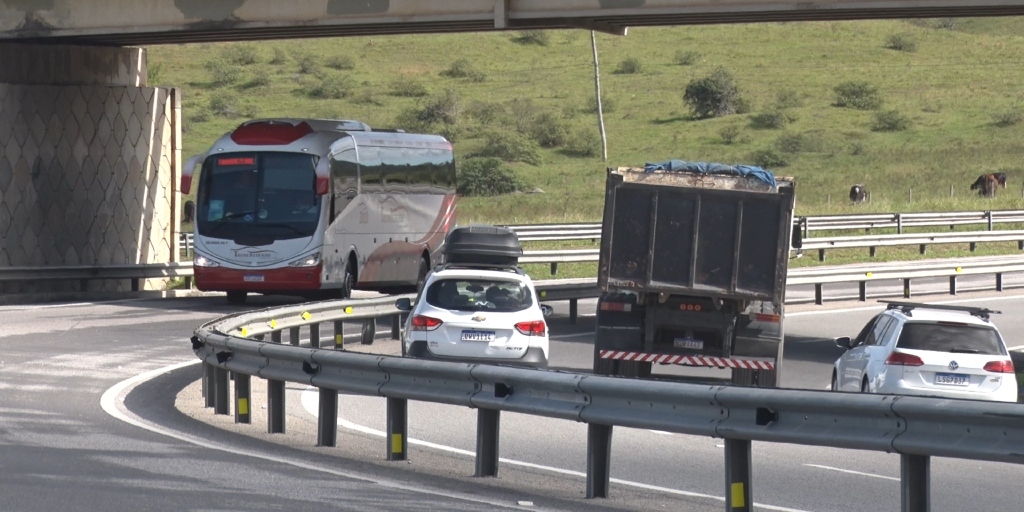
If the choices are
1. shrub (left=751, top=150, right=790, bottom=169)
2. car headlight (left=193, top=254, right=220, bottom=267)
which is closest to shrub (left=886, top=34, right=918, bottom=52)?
shrub (left=751, top=150, right=790, bottom=169)

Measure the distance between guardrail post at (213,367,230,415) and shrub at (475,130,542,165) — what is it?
64.9m

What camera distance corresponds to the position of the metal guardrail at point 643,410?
7984 mm

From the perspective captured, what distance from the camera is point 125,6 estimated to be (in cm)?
2662

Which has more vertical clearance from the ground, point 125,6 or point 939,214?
point 125,6

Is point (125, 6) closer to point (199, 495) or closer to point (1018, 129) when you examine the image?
point (199, 495)

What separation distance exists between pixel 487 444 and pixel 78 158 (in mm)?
21126

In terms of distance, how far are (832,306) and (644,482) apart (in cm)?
2049

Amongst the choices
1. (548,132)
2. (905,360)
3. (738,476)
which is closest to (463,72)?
(548,132)

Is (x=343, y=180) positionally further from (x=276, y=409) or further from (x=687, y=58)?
(x=687, y=58)

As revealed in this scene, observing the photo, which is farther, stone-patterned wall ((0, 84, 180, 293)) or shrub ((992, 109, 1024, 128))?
shrub ((992, 109, 1024, 128))

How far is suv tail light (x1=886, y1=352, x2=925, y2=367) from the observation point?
15312 mm

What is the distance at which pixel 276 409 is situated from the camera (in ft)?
40.5

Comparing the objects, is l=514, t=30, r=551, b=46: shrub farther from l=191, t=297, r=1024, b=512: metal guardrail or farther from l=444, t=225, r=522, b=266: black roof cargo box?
l=191, t=297, r=1024, b=512: metal guardrail

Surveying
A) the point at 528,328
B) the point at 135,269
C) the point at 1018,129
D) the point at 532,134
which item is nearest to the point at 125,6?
the point at 135,269
